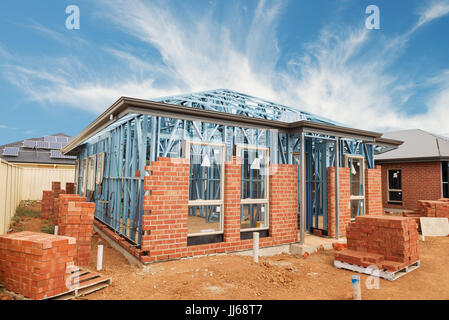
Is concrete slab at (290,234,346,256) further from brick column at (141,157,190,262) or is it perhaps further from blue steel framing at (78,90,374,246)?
brick column at (141,157,190,262)

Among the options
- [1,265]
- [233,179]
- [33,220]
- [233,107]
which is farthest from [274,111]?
[33,220]

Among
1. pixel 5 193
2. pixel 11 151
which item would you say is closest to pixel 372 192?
pixel 5 193

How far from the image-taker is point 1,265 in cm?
475

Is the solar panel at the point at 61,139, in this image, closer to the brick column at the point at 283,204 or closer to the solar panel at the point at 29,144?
the solar panel at the point at 29,144

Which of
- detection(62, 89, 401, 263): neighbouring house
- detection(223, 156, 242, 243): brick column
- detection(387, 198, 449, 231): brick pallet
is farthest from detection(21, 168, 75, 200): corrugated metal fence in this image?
detection(387, 198, 449, 231): brick pallet

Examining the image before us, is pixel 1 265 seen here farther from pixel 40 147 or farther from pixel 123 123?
pixel 40 147

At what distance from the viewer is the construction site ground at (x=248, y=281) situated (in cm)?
494

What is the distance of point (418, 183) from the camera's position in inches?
653

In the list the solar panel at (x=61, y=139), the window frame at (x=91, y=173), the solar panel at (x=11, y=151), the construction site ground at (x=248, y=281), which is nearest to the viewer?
the construction site ground at (x=248, y=281)

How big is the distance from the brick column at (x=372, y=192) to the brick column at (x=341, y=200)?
1.34 metres

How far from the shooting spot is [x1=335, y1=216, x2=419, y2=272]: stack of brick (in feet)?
20.8

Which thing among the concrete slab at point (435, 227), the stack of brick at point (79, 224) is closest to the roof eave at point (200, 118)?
the stack of brick at point (79, 224)
